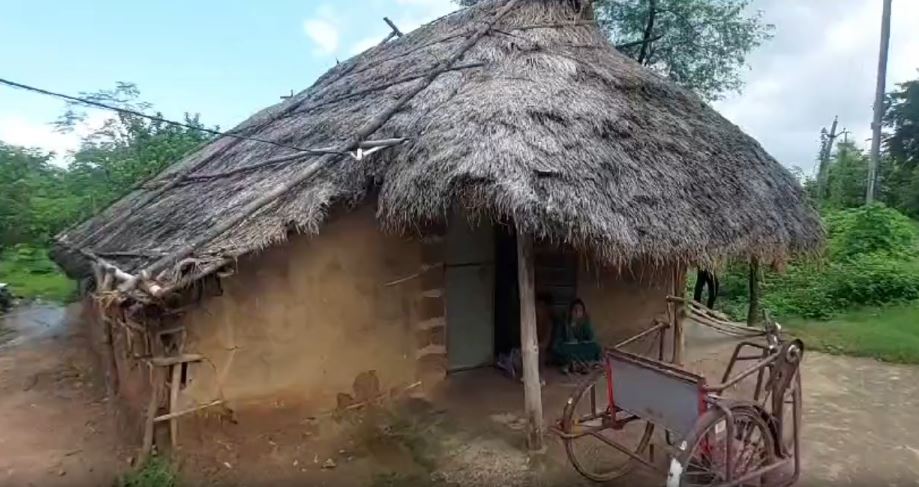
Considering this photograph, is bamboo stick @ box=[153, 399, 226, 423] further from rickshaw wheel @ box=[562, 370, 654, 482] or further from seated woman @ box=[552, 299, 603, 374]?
seated woman @ box=[552, 299, 603, 374]

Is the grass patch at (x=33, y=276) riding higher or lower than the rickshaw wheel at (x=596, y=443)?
higher

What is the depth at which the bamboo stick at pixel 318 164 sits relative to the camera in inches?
189

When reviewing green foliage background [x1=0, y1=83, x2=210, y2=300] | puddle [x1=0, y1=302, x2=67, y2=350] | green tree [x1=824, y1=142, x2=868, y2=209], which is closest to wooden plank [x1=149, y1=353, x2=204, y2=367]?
puddle [x1=0, y1=302, x2=67, y2=350]

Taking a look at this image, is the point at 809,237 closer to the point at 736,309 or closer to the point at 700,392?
the point at 700,392

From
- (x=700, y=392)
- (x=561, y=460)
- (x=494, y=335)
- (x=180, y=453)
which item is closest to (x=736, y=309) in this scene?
(x=494, y=335)

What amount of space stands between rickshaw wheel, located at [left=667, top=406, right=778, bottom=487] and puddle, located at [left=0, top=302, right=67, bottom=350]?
9716 mm

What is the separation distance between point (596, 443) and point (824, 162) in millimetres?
20192

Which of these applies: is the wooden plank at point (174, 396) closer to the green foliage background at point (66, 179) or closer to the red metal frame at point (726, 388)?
the red metal frame at point (726, 388)

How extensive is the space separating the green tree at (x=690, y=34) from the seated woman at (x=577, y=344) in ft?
22.8

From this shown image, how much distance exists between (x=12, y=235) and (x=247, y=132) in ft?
24.8

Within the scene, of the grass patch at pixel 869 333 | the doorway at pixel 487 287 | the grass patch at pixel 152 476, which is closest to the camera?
the grass patch at pixel 152 476

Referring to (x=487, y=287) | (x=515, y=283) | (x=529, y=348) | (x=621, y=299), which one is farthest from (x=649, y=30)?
(x=529, y=348)

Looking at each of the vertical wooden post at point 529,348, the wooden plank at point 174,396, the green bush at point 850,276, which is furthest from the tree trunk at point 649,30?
the wooden plank at point 174,396

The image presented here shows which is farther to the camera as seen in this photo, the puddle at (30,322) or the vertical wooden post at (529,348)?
the puddle at (30,322)
